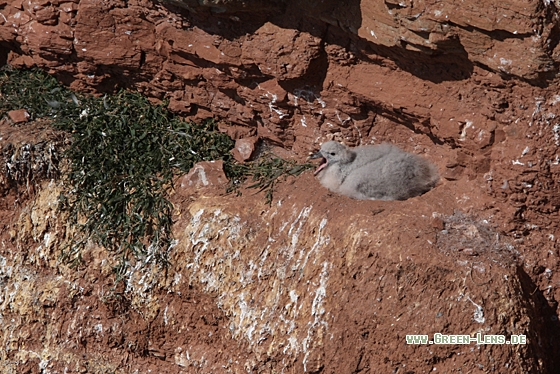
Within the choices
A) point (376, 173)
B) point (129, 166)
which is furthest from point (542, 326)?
point (129, 166)

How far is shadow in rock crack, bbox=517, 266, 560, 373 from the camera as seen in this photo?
517cm

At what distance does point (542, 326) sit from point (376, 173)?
155cm

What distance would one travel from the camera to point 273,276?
571 centimetres

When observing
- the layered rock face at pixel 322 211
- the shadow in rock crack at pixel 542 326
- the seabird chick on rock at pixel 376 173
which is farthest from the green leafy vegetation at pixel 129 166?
the shadow in rock crack at pixel 542 326

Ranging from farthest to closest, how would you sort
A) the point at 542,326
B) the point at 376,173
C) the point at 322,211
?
1. the point at 376,173
2. the point at 322,211
3. the point at 542,326

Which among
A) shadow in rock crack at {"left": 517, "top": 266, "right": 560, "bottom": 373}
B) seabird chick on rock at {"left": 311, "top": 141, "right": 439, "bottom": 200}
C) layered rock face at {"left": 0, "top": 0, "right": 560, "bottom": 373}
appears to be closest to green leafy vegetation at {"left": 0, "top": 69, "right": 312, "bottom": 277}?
layered rock face at {"left": 0, "top": 0, "right": 560, "bottom": 373}

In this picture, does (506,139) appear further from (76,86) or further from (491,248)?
(76,86)

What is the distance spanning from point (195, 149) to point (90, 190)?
91 cm

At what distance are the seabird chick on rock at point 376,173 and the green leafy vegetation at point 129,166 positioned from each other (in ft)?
1.31

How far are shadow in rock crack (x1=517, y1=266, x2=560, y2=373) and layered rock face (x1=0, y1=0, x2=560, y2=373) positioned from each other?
15 millimetres

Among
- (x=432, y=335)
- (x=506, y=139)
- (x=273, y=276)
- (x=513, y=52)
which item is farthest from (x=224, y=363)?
(x=513, y=52)

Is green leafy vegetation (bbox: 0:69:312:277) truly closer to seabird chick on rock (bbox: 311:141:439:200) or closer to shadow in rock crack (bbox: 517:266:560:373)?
seabird chick on rock (bbox: 311:141:439:200)

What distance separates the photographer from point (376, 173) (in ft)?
18.9

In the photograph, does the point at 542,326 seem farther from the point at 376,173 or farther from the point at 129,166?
the point at 129,166
